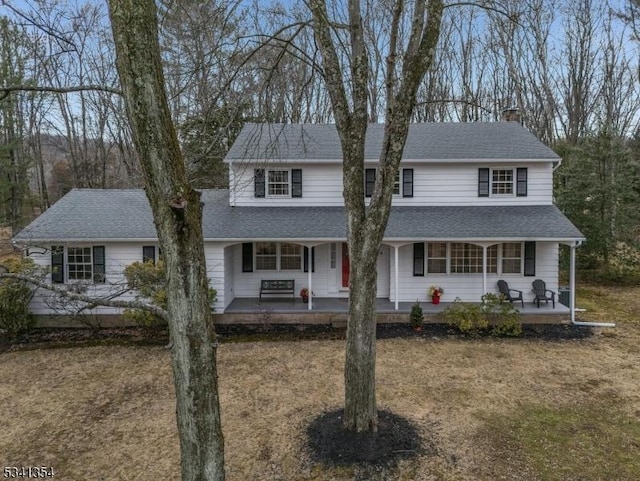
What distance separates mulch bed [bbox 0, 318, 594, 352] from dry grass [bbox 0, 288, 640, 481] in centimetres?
44

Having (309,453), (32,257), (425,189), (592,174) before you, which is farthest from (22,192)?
(592,174)

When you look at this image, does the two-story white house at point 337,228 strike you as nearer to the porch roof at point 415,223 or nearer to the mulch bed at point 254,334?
the porch roof at point 415,223

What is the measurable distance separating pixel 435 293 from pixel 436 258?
43.3 inches

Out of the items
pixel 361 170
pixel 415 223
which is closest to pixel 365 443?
pixel 361 170

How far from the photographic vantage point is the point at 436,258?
13.0m

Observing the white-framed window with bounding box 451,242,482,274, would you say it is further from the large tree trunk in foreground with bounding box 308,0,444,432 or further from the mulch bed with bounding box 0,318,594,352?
the large tree trunk in foreground with bounding box 308,0,444,432

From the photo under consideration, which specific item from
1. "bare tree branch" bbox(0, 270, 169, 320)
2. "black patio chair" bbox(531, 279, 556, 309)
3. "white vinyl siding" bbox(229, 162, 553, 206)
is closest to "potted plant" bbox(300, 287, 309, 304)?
"white vinyl siding" bbox(229, 162, 553, 206)

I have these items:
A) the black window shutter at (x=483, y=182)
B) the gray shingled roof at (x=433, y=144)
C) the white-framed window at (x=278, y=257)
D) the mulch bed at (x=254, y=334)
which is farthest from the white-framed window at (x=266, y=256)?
the black window shutter at (x=483, y=182)

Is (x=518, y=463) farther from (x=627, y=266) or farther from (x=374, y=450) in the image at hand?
(x=627, y=266)

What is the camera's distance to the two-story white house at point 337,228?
12008 millimetres

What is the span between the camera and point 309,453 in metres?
5.75

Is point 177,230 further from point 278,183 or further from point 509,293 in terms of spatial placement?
point 509,293

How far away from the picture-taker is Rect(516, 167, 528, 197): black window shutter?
13469 mm

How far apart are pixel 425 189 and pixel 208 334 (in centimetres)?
1125
